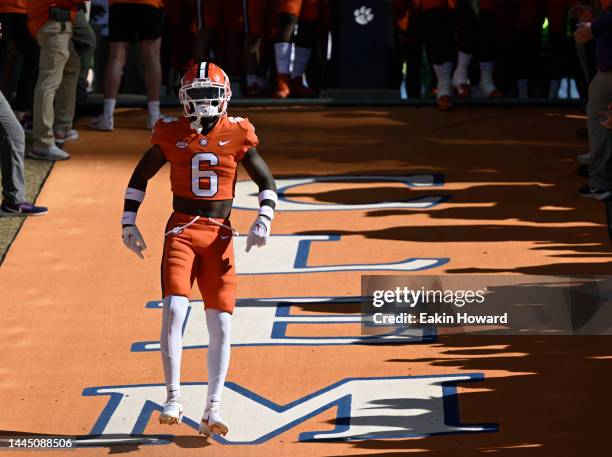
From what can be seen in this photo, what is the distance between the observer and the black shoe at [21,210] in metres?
12.0

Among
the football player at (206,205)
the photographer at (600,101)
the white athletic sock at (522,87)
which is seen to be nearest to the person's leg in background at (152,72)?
the white athletic sock at (522,87)

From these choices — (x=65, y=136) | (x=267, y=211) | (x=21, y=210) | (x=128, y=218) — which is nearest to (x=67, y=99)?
(x=65, y=136)

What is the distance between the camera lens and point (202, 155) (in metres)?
8.05

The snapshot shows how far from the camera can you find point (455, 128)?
14727 millimetres

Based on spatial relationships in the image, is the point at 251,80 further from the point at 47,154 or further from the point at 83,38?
the point at 47,154

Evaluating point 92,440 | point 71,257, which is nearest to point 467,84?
point 71,257

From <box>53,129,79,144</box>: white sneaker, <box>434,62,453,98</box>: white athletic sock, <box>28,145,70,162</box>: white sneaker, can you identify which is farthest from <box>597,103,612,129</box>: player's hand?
<box>53,129,79,144</box>: white sneaker

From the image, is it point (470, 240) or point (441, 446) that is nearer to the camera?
point (441, 446)

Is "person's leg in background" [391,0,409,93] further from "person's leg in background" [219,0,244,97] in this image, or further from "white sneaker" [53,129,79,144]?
"white sneaker" [53,129,79,144]

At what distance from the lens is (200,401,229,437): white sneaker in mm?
7781

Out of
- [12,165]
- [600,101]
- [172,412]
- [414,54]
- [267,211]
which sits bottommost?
[172,412]

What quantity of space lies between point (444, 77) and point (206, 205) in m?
7.46

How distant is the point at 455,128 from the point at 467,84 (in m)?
1.05

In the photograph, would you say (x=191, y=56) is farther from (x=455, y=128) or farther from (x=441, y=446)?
(x=441, y=446)
